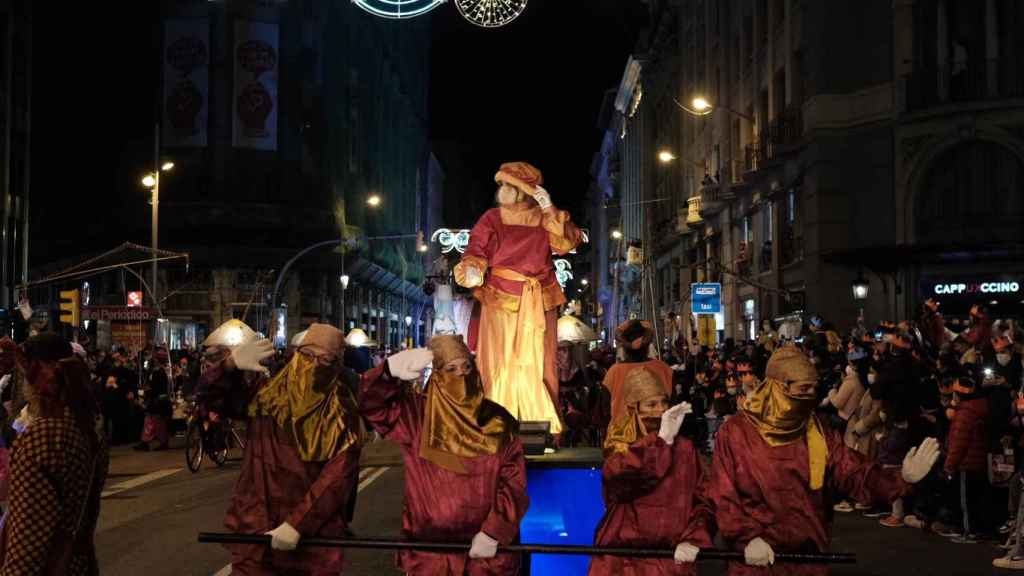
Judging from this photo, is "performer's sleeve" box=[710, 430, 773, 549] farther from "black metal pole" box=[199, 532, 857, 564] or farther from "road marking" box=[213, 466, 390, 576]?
"road marking" box=[213, 466, 390, 576]

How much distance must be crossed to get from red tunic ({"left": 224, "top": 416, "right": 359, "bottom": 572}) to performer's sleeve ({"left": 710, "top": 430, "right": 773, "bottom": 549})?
1.84 metres

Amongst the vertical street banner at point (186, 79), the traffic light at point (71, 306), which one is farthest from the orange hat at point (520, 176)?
the vertical street banner at point (186, 79)

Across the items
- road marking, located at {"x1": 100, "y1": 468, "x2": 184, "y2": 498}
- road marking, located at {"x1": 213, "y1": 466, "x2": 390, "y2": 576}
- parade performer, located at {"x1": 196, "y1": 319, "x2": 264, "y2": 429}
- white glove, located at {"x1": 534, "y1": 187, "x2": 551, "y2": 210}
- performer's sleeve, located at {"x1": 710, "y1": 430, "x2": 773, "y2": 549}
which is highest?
white glove, located at {"x1": 534, "y1": 187, "x2": 551, "y2": 210}

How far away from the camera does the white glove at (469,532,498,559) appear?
5.21m

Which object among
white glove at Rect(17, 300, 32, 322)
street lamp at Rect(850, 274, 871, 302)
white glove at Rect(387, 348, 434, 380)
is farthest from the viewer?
street lamp at Rect(850, 274, 871, 302)

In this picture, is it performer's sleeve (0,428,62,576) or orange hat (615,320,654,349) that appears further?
orange hat (615,320,654,349)

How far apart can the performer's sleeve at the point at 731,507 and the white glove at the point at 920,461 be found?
685mm

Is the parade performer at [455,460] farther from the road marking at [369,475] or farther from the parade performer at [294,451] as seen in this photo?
the road marking at [369,475]

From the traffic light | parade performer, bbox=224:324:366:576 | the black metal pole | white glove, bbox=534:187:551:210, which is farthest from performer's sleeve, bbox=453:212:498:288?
the traffic light

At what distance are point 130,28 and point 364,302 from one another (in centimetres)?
2237

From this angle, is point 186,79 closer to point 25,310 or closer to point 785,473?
point 25,310

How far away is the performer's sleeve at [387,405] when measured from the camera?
5.91 meters

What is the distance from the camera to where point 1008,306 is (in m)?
25.6

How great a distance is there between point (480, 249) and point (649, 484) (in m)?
3.37
